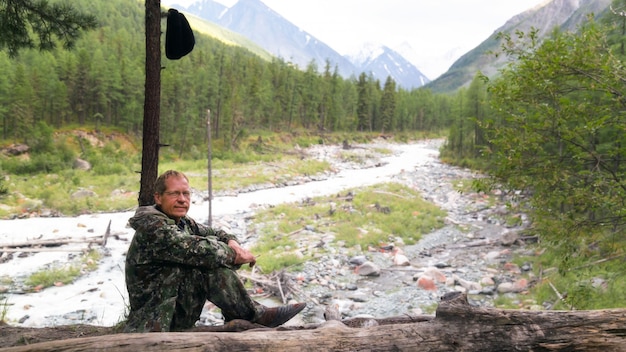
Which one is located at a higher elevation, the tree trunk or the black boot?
the tree trunk

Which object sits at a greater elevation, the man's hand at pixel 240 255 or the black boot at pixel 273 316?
the man's hand at pixel 240 255

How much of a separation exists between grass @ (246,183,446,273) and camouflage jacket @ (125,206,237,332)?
939cm

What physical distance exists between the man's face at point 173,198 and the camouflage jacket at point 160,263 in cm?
10

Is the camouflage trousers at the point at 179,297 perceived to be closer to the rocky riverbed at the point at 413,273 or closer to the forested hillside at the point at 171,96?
the rocky riverbed at the point at 413,273

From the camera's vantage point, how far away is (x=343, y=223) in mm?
18281

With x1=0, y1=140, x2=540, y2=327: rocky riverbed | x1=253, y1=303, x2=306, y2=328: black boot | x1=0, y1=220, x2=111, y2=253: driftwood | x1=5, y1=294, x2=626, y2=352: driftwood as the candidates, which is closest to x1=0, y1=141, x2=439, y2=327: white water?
x1=0, y1=140, x2=540, y2=327: rocky riverbed

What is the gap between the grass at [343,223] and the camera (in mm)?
15059

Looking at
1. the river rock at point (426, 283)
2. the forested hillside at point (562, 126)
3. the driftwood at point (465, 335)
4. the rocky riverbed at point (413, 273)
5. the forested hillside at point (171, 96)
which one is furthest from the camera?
the forested hillside at point (171, 96)

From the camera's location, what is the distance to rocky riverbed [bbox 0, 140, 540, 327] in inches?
403

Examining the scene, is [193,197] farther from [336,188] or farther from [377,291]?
[377,291]

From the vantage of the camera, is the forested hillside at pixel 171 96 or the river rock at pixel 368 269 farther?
the forested hillside at pixel 171 96

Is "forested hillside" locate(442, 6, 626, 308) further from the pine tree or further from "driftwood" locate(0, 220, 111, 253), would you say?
"driftwood" locate(0, 220, 111, 253)

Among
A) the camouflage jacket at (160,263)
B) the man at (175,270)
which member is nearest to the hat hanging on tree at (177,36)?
the man at (175,270)

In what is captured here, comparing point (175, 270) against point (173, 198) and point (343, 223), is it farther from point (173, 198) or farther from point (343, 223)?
point (343, 223)
